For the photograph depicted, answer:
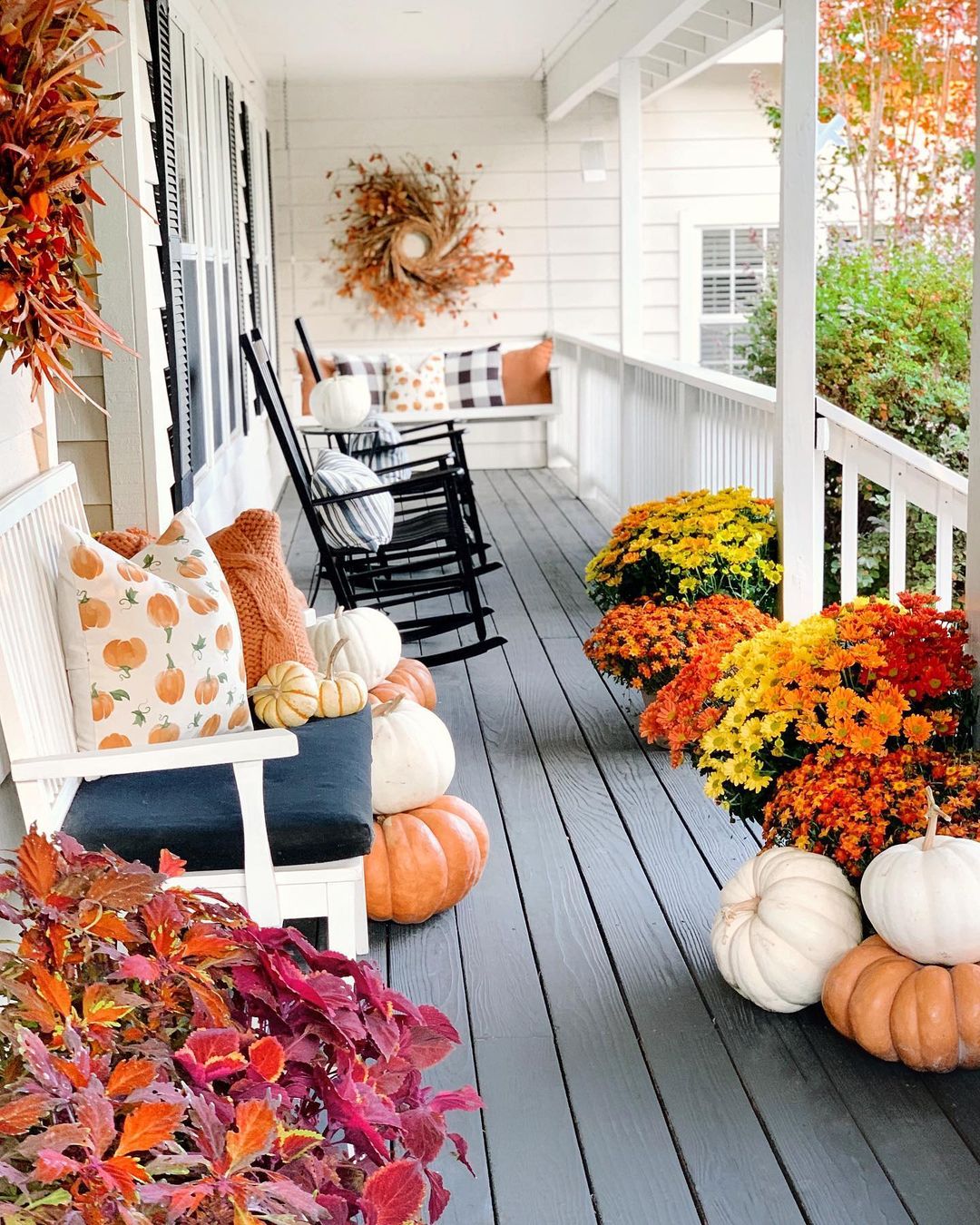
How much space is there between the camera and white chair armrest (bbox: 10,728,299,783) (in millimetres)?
2119

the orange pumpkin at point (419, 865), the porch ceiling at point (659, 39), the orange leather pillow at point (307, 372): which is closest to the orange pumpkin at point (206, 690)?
the orange pumpkin at point (419, 865)

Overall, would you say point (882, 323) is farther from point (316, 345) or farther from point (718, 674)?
point (316, 345)

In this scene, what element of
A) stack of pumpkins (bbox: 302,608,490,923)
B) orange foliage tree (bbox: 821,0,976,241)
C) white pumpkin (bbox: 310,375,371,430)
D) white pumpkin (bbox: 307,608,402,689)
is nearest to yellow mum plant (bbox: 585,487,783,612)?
white pumpkin (bbox: 307,608,402,689)

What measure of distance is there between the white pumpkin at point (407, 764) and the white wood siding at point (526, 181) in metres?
7.47

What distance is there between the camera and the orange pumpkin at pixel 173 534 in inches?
105

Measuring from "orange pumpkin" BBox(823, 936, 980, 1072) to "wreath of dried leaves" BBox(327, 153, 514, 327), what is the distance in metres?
8.43

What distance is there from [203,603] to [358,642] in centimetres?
123

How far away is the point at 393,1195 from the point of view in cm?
106

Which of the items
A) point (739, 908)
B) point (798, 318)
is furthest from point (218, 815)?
point (798, 318)

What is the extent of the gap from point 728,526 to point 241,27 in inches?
187

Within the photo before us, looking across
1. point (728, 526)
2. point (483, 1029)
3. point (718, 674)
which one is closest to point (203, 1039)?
point (483, 1029)

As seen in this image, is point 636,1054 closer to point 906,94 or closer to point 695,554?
point 695,554

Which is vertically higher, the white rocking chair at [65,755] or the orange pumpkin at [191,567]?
the orange pumpkin at [191,567]

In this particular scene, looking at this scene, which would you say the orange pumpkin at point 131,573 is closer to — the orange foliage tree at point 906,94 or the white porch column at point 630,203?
the white porch column at point 630,203
